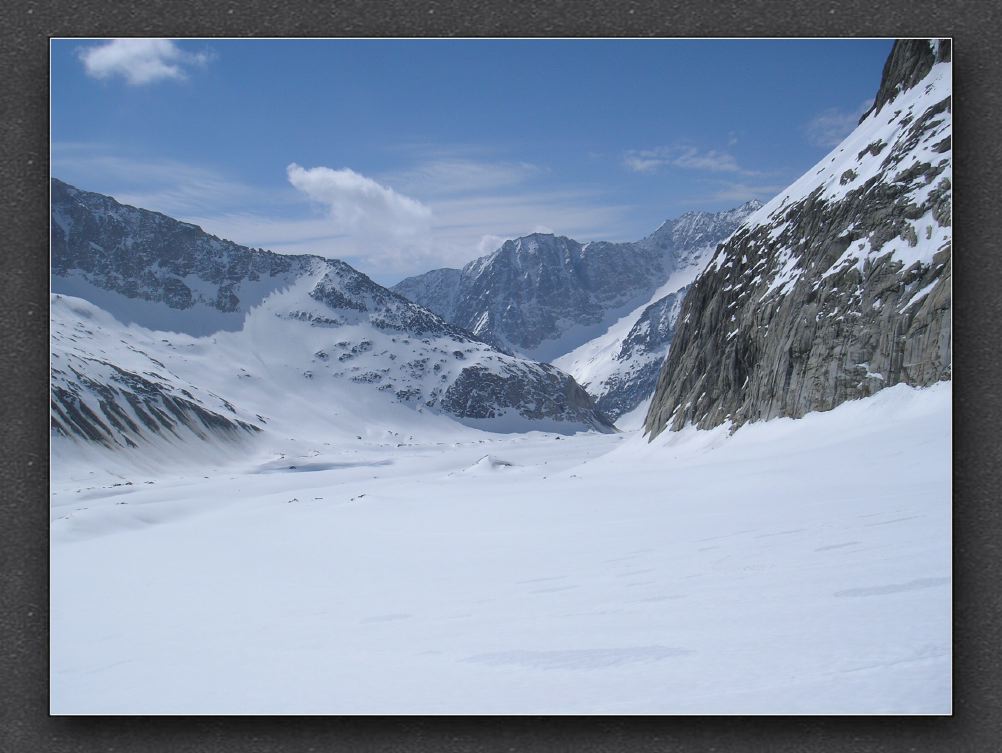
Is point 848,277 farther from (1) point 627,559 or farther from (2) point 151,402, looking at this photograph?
(2) point 151,402

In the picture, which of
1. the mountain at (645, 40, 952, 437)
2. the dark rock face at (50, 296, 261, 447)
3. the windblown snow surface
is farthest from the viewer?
the dark rock face at (50, 296, 261, 447)

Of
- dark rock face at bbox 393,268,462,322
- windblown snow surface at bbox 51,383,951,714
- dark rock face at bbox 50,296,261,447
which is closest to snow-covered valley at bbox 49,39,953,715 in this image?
windblown snow surface at bbox 51,383,951,714

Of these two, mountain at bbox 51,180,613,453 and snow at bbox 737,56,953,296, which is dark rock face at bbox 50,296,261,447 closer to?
mountain at bbox 51,180,613,453

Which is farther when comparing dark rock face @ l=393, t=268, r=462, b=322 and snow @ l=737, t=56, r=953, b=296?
dark rock face @ l=393, t=268, r=462, b=322

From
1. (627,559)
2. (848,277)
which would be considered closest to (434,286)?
(848,277)

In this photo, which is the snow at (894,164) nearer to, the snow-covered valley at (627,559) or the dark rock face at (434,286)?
the snow-covered valley at (627,559)

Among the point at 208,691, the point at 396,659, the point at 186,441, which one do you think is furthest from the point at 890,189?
the point at 186,441

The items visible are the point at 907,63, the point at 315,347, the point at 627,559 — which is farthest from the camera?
the point at 315,347
